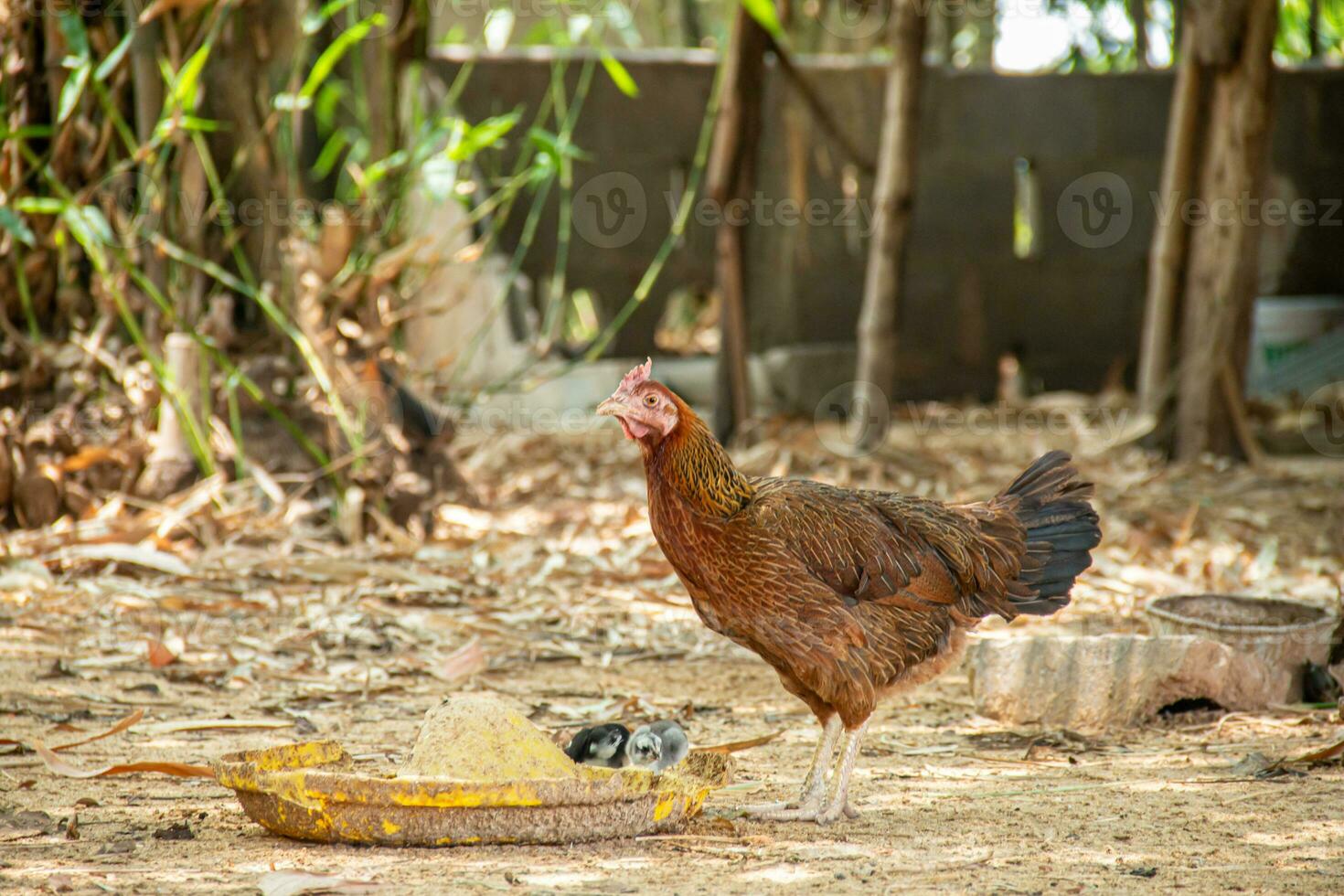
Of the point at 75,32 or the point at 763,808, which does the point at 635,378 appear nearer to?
the point at 763,808

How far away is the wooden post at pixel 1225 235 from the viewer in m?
7.59

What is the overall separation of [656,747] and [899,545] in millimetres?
775

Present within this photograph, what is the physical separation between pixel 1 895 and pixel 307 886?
550 mm

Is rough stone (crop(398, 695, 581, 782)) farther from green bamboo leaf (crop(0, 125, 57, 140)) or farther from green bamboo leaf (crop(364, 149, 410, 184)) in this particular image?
green bamboo leaf (crop(0, 125, 57, 140))

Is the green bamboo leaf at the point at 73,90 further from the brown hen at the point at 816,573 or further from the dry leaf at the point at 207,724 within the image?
the brown hen at the point at 816,573

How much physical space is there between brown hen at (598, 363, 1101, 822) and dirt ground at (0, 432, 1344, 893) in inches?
11.2

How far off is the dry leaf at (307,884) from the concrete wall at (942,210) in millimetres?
7367

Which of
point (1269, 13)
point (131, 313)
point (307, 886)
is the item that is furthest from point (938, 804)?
point (1269, 13)

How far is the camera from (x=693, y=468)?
3186mm

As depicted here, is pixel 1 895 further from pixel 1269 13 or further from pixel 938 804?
pixel 1269 13

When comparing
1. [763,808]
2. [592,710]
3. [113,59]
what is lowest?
[592,710]

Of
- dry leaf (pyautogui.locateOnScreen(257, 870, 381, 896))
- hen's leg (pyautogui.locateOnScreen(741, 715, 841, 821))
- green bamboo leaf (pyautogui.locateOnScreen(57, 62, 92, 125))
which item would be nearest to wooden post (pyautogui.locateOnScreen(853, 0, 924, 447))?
green bamboo leaf (pyautogui.locateOnScreen(57, 62, 92, 125))

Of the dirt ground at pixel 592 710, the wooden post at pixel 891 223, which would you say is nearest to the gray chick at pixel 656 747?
the dirt ground at pixel 592 710

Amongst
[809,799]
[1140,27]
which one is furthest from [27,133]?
[1140,27]
